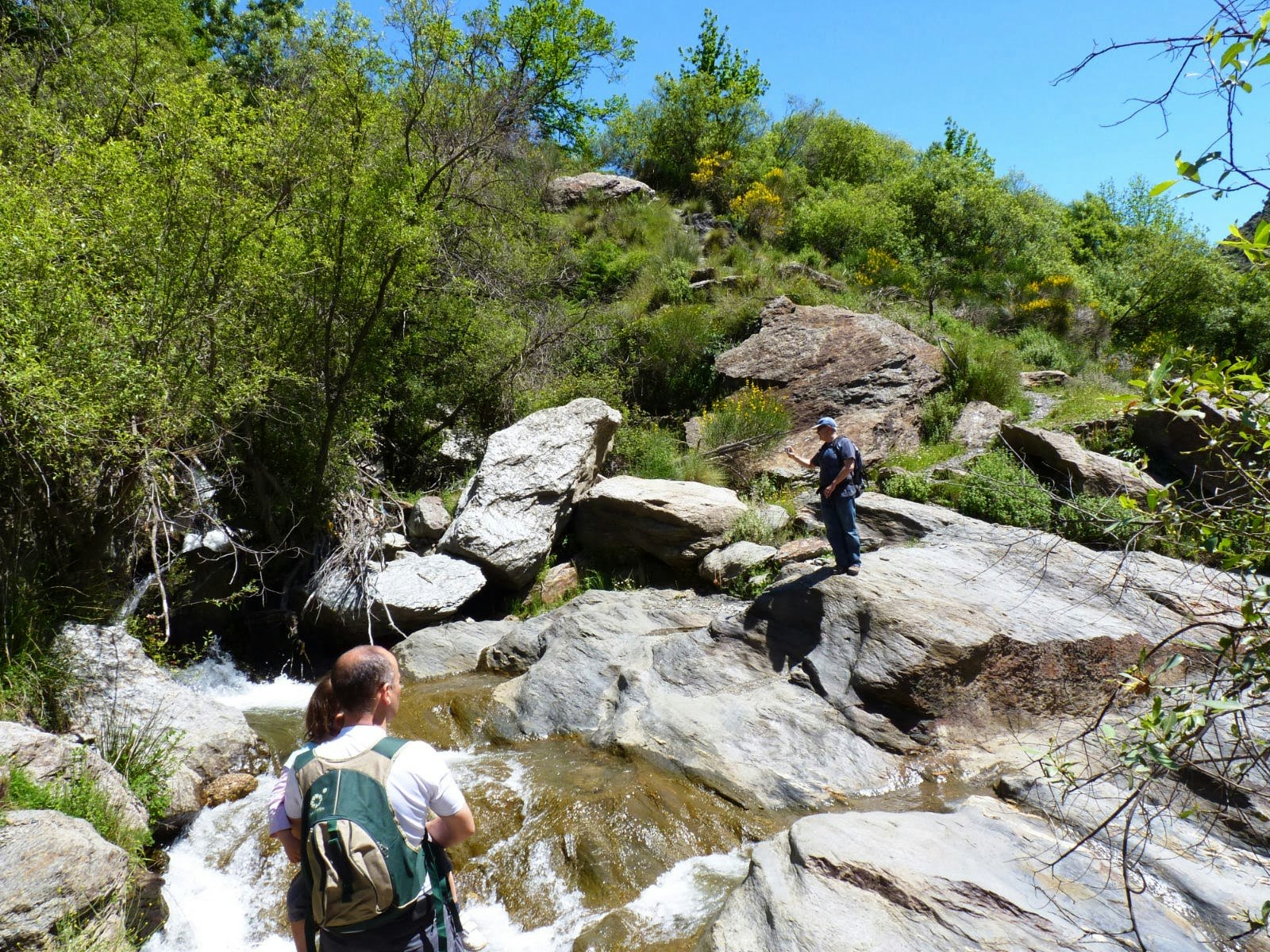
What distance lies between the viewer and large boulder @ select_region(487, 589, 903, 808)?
6082 mm

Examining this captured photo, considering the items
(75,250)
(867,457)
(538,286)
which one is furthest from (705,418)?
(75,250)

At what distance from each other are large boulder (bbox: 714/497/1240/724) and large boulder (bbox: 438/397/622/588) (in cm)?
326

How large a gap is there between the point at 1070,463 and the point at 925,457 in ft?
7.67

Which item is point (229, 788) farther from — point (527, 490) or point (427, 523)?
point (527, 490)

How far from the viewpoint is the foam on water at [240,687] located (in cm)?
820

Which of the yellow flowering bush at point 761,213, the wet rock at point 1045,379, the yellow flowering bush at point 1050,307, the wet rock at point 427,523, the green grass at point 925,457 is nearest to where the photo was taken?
the wet rock at point 427,523

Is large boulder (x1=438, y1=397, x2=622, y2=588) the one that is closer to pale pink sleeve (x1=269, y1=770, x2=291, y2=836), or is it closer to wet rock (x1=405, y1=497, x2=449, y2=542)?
wet rock (x1=405, y1=497, x2=449, y2=542)

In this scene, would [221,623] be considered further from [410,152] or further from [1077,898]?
[1077,898]

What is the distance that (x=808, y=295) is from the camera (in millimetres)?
16766

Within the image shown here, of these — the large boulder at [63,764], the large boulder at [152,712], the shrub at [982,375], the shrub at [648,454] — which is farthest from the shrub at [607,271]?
the large boulder at [63,764]

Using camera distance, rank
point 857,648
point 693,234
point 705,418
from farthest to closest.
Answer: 1. point 693,234
2. point 705,418
3. point 857,648

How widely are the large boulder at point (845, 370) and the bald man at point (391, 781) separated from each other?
34.8ft

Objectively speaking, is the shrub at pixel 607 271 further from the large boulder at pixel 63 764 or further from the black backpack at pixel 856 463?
the large boulder at pixel 63 764

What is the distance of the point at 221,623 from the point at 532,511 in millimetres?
4024
